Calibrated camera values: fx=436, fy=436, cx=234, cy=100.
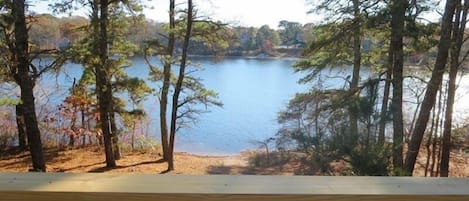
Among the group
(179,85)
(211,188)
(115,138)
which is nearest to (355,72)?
(179,85)

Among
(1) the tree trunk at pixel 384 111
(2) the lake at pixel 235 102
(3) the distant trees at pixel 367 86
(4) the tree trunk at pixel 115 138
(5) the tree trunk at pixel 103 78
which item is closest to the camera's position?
(3) the distant trees at pixel 367 86

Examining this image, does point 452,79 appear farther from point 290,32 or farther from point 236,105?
point 236,105

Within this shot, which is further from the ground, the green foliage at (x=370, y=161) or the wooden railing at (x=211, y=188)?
the wooden railing at (x=211, y=188)

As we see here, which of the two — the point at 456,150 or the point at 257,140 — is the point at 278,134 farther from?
the point at 456,150

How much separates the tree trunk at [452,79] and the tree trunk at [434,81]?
0.45ft

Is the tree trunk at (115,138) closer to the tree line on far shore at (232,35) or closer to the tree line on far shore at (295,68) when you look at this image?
the tree line on far shore at (295,68)

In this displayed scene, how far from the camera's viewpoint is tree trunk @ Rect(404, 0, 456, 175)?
16.8ft

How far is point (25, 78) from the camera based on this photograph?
5.76 meters

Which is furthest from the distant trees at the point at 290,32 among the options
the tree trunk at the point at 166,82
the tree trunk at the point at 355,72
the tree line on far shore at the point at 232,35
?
the tree trunk at the point at 166,82

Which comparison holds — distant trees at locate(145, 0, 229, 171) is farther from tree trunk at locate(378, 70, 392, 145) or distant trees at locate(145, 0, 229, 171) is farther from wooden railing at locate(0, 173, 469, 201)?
wooden railing at locate(0, 173, 469, 201)

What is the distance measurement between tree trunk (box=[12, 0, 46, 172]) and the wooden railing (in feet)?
17.5

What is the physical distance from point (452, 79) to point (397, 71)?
817mm

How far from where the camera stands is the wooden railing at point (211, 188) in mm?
584

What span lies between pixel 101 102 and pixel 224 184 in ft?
24.3
